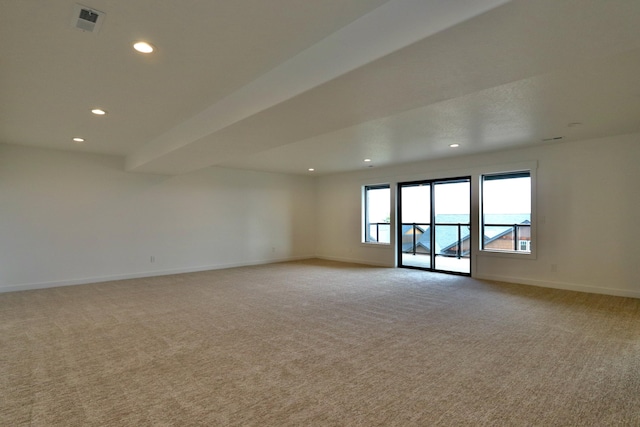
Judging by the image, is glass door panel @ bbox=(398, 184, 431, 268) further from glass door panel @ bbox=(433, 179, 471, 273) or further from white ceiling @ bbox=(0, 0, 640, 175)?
white ceiling @ bbox=(0, 0, 640, 175)

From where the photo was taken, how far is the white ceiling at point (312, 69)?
1.76 m

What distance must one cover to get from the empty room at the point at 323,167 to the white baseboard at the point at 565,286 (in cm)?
3

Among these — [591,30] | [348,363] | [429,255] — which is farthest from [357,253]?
[591,30]

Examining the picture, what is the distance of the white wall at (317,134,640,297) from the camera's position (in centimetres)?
484

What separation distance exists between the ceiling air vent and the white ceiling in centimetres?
4

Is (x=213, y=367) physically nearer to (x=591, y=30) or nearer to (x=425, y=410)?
(x=425, y=410)

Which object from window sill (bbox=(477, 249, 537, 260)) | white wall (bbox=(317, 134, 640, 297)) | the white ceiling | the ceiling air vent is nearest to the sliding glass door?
window sill (bbox=(477, 249, 537, 260))

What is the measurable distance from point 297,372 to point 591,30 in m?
2.80

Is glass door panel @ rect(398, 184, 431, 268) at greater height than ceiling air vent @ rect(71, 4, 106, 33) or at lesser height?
lesser

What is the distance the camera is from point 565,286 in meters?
5.38

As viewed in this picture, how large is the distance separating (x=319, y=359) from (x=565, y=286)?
4.85 meters

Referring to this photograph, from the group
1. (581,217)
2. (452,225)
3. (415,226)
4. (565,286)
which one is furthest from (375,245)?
(581,217)

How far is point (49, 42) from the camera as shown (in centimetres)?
230

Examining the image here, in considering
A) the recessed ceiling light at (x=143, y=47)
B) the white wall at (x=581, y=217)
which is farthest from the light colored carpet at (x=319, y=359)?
the recessed ceiling light at (x=143, y=47)
